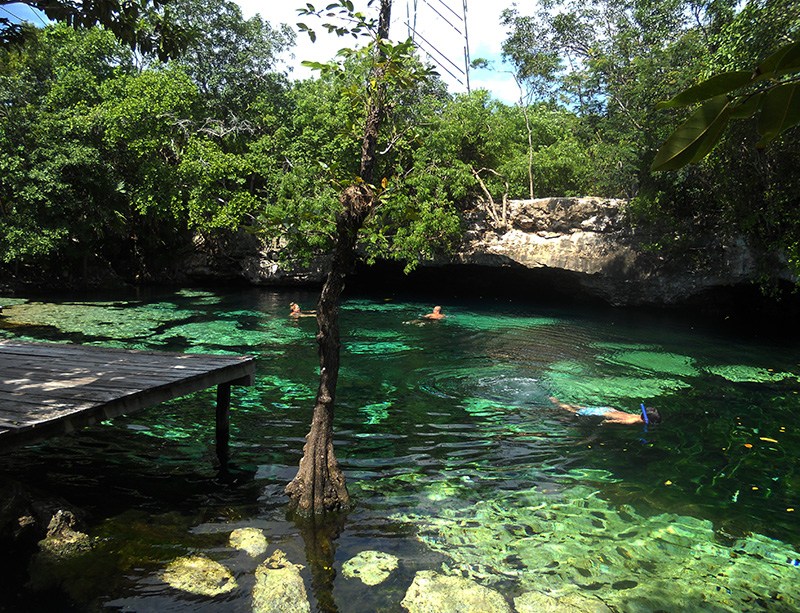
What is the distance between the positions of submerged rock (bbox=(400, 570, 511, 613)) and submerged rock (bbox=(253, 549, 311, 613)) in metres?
0.69

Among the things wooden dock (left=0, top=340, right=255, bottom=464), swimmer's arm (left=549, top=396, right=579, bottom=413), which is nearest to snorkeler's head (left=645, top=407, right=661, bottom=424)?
swimmer's arm (left=549, top=396, right=579, bottom=413)

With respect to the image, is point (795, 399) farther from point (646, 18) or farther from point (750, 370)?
point (646, 18)

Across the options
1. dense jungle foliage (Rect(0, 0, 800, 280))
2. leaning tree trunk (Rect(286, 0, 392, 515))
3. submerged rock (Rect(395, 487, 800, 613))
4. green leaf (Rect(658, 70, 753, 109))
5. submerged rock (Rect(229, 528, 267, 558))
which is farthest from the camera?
dense jungle foliage (Rect(0, 0, 800, 280))

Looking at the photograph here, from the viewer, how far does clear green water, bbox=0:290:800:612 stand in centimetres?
409

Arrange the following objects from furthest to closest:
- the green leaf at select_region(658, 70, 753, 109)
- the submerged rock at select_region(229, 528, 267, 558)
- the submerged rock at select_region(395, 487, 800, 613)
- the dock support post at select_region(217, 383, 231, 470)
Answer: the dock support post at select_region(217, 383, 231, 470) < the submerged rock at select_region(229, 528, 267, 558) < the submerged rock at select_region(395, 487, 800, 613) < the green leaf at select_region(658, 70, 753, 109)

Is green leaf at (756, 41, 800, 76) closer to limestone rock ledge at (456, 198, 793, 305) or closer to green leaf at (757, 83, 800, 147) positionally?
green leaf at (757, 83, 800, 147)

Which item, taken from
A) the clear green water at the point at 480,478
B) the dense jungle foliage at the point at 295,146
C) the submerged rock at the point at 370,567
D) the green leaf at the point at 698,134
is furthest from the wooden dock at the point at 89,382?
the dense jungle foliage at the point at 295,146

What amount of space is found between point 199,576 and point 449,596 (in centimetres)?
172

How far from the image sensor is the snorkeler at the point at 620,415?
7.54 m

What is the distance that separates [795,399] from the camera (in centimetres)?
884

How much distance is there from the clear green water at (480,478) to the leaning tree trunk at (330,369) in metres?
0.29

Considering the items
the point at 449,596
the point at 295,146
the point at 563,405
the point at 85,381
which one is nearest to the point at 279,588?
the point at 449,596

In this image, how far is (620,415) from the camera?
7.68m

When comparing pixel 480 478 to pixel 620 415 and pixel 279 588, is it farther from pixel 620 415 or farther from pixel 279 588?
pixel 620 415
